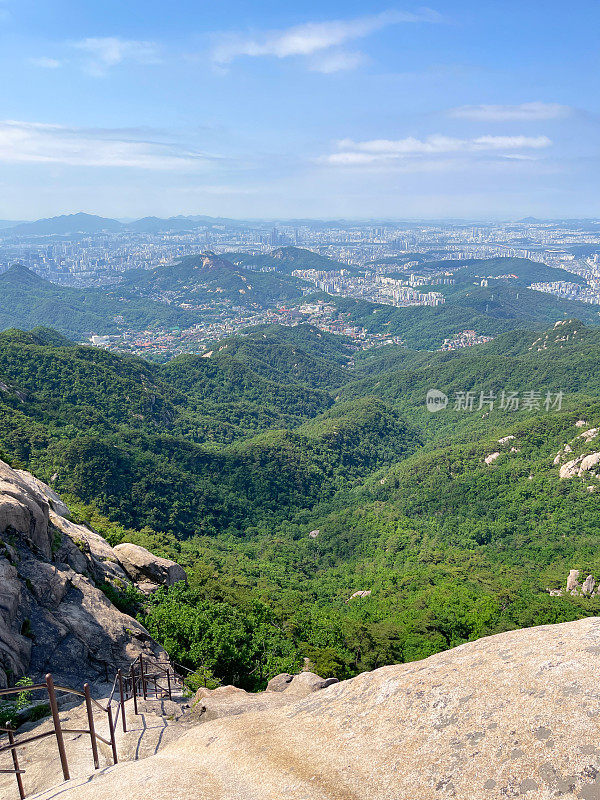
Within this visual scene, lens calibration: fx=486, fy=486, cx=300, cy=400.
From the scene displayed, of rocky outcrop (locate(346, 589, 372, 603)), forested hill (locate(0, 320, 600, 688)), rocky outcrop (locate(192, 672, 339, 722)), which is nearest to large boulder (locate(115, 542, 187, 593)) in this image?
forested hill (locate(0, 320, 600, 688))

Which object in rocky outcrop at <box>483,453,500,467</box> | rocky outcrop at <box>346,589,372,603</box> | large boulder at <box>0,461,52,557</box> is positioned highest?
large boulder at <box>0,461,52,557</box>

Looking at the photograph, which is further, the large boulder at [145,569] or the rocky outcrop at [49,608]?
the large boulder at [145,569]

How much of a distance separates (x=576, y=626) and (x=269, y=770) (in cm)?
564

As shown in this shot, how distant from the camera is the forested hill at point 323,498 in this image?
25.9 meters

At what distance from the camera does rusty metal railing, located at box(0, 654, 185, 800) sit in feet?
22.6

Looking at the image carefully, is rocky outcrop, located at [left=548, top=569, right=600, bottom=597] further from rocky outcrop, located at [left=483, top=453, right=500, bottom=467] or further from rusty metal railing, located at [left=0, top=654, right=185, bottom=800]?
rusty metal railing, located at [left=0, top=654, right=185, bottom=800]

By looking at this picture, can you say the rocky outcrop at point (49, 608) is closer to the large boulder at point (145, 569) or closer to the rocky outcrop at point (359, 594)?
the large boulder at point (145, 569)

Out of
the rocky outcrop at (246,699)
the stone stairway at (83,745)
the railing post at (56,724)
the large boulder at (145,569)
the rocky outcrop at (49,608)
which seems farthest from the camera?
the large boulder at (145,569)

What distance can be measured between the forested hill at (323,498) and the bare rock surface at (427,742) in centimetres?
1071

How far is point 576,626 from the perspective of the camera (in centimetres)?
847

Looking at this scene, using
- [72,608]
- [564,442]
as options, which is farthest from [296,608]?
[564,442]

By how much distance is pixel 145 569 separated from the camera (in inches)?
939

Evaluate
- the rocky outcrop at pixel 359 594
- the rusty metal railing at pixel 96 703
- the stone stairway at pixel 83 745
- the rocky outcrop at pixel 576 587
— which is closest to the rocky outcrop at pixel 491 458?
the rocky outcrop at pixel 576 587

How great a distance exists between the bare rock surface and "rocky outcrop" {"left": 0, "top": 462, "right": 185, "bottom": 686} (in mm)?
5562
